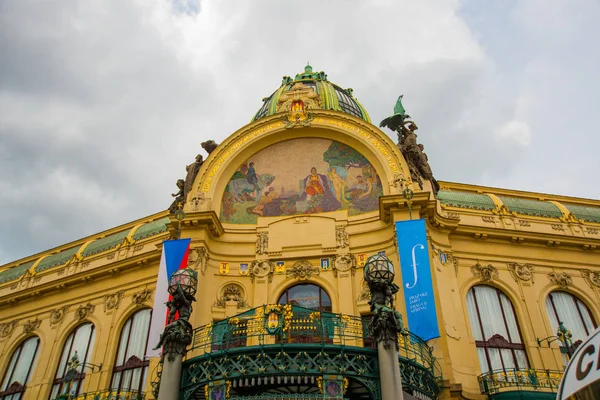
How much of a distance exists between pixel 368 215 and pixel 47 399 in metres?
16.8

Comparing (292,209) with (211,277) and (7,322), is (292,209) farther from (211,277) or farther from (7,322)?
(7,322)

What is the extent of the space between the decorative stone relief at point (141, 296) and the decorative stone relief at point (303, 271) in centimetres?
723

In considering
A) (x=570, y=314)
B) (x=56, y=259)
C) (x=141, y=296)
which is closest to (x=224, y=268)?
(x=141, y=296)

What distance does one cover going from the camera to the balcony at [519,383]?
56.4 feet

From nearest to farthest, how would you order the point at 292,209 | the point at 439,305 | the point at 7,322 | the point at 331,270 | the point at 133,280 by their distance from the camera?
the point at 439,305, the point at 331,270, the point at 292,209, the point at 133,280, the point at 7,322

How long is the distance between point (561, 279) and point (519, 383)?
5.98 metres

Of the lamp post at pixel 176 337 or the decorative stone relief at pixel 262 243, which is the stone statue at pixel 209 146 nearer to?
the decorative stone relief at pixel 262 243

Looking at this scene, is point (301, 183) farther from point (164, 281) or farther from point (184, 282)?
point (184, 282)

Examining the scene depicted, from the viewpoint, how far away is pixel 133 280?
79.2ft

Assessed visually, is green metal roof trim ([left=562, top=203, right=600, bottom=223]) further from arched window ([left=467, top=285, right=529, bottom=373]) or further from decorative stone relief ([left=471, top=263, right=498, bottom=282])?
arched window ([left=467, top=285, right=529, bottom=373])

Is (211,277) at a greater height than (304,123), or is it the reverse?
(304,123)

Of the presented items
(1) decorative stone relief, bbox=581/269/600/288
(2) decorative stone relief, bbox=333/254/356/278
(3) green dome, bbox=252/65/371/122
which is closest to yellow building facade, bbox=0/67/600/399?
(2) decorative stone relief, bbox=333/254/356/278

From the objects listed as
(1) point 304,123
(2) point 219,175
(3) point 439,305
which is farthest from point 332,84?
(3) point 439,305

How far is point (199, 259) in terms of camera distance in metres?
20.4
